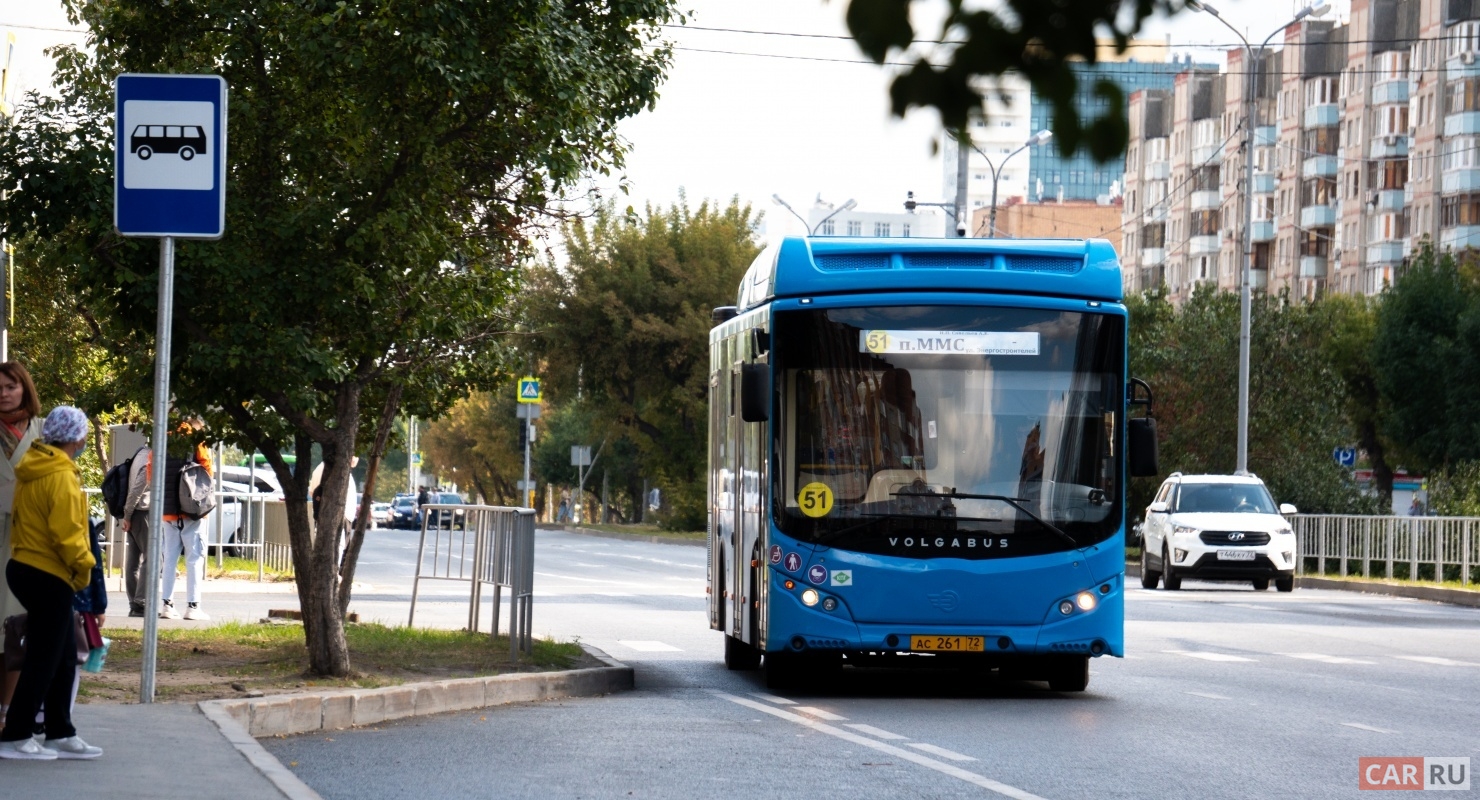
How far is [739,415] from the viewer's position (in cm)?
1611

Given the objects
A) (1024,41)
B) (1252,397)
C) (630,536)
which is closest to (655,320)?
(630,536)

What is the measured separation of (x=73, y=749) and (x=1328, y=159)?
109m

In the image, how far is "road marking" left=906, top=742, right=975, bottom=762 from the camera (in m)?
11.0

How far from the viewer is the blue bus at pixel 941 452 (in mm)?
14422

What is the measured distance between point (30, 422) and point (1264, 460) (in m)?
48.1

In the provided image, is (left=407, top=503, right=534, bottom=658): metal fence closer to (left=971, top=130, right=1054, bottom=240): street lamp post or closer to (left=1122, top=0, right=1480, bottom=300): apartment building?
(left=971, top=130, right=1054, bottom=240): street lamp post

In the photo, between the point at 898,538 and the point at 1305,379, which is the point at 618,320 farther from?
the point at 898,538

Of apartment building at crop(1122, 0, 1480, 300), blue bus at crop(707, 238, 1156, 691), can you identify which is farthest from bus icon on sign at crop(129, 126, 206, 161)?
apartment building at crop(1122, 0, 1480, 300)

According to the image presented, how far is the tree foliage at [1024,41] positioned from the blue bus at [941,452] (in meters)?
10.9

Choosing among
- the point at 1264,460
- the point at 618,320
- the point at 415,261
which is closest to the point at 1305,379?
the point at 1264,460

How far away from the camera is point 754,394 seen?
14.4 m

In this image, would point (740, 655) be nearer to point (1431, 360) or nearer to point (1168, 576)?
point (1168, 576)

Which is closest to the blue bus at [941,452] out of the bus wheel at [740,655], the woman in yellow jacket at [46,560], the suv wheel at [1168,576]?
the bus wheel at [740,655]

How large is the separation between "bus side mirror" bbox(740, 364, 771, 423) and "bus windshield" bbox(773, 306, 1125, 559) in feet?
0.83
